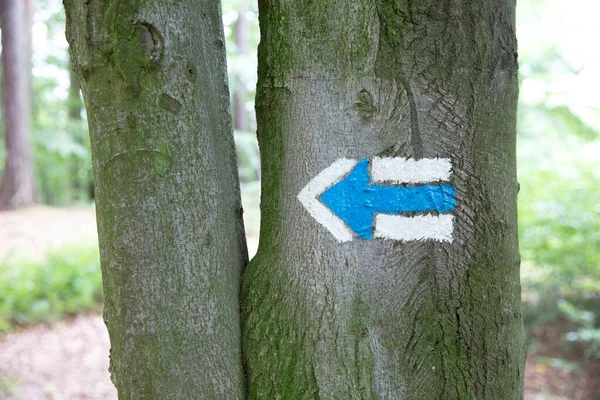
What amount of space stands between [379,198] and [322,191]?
165mm

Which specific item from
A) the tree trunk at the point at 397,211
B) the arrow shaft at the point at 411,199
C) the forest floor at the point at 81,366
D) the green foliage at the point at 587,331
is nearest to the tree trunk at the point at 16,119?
the forest floor at the point at 81,366

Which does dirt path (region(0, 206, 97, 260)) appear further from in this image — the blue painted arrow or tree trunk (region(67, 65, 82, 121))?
the blue painted arrow

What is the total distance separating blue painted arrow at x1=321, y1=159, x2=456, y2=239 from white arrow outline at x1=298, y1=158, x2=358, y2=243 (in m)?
0.01

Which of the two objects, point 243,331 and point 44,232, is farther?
point 44,232

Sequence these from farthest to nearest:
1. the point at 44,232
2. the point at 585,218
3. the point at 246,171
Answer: the point at 246,171, the point at 44,232, the point at 585,218

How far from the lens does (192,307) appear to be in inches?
55.9

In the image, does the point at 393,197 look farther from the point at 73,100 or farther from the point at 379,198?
the point at 73,100

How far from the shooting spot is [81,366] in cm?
480

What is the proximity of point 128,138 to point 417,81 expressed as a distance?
81cm

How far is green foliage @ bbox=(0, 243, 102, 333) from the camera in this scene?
18.3ft

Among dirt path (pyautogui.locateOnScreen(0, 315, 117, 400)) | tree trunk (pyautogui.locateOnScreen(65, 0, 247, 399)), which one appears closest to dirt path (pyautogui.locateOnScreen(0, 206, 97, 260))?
dirt path (pyautogui.locateOnScreen(0, 315, 117, 400))

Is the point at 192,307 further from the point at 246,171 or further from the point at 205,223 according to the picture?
the point at 246,171

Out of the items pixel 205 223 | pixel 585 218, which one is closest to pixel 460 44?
pixel 205 223

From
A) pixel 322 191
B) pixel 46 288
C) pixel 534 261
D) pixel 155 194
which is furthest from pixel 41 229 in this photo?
pixel 322 191
